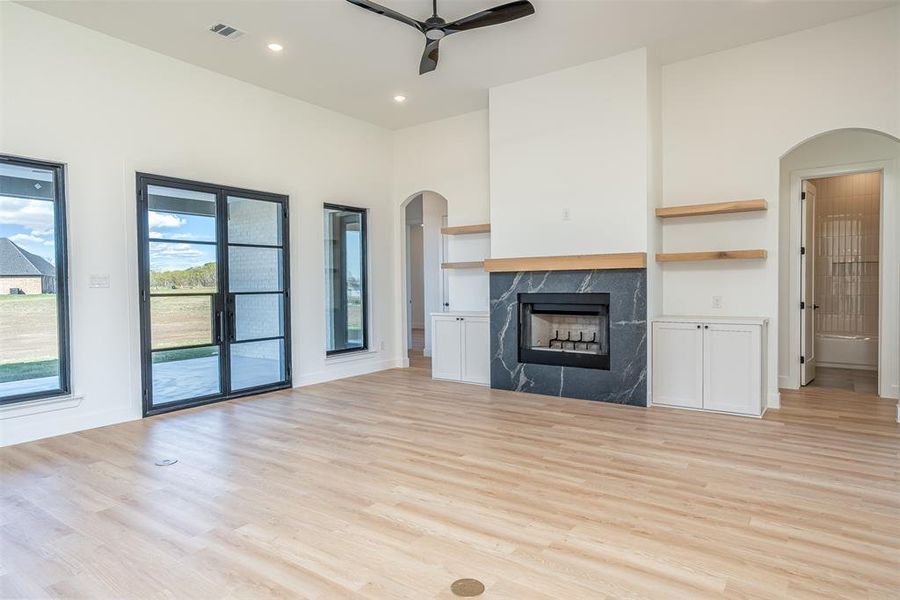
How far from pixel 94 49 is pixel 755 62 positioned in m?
6.26

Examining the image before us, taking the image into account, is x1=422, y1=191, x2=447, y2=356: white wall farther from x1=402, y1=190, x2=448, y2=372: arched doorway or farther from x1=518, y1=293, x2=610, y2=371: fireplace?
x1=518, y1=293, x2=610, y2=371: fireplace

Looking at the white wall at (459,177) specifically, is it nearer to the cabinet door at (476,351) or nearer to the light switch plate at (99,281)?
the cabinet door at (476,351)

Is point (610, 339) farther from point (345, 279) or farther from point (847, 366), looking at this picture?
point (847, 366)

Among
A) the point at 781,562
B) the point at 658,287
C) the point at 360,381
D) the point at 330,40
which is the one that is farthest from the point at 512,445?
the point at 330,40

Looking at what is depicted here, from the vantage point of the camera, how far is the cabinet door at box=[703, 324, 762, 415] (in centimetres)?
468

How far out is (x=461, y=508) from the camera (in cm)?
286

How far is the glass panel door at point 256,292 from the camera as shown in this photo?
5680 millimetres

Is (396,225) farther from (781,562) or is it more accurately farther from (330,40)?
(781,562)

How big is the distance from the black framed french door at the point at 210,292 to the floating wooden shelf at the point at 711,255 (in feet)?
14.1

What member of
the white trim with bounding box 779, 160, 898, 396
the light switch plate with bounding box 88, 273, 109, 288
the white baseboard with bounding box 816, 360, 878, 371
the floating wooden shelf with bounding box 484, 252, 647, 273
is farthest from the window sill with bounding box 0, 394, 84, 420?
the white baseboard with bounding box 816, 360, 878, 371

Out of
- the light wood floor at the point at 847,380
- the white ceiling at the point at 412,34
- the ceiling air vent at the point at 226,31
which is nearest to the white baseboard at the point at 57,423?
the white ceiling at the point at 412,34

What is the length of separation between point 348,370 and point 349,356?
0.19m

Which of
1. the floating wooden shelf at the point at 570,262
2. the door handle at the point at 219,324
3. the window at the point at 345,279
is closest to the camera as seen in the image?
the floating wooden shelf at the point at 570,262

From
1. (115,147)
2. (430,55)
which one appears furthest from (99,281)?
(430,55)
